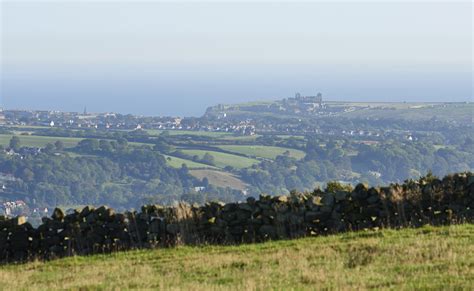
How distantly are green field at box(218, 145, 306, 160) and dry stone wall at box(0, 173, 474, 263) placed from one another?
222 ft

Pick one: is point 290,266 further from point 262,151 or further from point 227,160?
point 262,151

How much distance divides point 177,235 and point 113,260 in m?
1.89

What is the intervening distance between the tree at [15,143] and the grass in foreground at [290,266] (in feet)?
237

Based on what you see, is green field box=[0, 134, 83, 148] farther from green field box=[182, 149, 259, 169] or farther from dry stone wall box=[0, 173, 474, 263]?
dry stone wall box=[0, 173, 474, 263]

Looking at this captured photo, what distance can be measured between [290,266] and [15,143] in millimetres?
79768

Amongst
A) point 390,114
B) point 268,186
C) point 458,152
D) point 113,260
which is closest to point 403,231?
point 113,260

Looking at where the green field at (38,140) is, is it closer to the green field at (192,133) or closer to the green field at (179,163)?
the green field at (192,133)

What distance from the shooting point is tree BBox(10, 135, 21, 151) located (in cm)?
8992

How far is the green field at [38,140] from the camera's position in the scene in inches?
3737

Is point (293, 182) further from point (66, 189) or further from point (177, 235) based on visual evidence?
point (177, 235)

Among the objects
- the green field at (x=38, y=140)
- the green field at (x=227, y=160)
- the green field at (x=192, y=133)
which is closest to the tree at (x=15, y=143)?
the green field at (x=38, y=140)

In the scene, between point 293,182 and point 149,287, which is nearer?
point 149,287

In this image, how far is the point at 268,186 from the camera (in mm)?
74250

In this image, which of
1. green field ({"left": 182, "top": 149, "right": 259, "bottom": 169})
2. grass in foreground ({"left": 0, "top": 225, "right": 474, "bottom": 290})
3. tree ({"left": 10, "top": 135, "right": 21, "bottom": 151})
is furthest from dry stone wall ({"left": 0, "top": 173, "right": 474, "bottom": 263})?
tree ({"left": 10, "top": 135, "right": 21, "bottom": 151})
